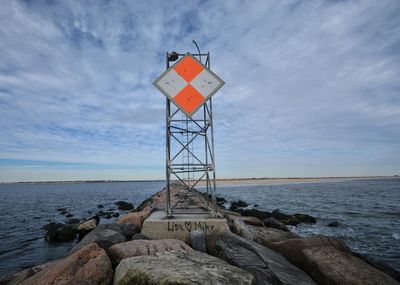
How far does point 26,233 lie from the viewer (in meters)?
16.7

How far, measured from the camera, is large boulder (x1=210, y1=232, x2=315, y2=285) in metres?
4.23

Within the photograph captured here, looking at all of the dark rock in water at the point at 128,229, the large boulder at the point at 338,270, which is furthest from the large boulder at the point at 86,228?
the large boulder at the point at 338,270

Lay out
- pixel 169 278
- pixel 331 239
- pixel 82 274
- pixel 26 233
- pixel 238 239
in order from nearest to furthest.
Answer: pixel 169 278 < pixel 82 274 < pixel 238 239 < pixel 331 239 < pixel 26 233

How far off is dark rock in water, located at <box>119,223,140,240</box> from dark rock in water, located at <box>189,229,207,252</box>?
113 inches

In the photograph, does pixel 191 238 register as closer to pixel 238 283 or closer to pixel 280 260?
pixel 280 260

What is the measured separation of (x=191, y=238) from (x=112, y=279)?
85.7 inches

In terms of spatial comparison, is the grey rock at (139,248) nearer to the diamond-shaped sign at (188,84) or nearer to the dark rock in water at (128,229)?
the dark rock in water at (128,229)

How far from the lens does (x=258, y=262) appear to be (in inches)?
183

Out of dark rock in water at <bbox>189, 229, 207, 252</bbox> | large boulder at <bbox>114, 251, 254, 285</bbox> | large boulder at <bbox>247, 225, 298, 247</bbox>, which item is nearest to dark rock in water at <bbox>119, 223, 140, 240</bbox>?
dark rock in water at <bbox>189, 229, 207, 252</bbox>

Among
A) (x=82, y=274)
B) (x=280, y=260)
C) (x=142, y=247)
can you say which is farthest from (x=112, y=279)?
(x=280, y=260)

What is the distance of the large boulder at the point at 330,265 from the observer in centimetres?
448

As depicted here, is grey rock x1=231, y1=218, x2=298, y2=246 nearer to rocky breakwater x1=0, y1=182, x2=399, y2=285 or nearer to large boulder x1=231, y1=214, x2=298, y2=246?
large boulder x1=231, y1=214, x2=298, y2=246

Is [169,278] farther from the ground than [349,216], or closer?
farther from the ground

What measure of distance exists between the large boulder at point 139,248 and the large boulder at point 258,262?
0.86 m
